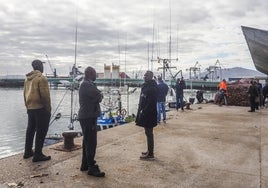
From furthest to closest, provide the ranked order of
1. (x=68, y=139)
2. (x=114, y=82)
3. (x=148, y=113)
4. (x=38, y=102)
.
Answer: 1. (x=114, y=82)
2. (x=68, y=139)
3. (x=148, y=113)
4. (x=38, y=102)

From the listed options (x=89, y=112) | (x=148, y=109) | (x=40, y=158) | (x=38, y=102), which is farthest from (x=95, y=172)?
(x=148, y=109)

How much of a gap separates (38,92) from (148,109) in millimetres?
2269

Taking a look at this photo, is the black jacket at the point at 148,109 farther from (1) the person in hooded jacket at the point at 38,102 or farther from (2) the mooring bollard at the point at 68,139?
(1) the person in hooded jacket at the point at 38,102

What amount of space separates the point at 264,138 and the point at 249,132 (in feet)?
3.98

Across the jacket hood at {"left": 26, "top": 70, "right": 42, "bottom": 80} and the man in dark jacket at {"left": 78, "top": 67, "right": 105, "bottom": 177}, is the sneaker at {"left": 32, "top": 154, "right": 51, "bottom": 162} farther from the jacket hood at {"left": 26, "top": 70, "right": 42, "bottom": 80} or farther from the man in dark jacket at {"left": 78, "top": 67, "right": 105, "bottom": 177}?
the jacket hood at {"left": 26, "top": 70, "right": 42, "bottom": 80}

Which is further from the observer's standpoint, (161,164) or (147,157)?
(147,157)

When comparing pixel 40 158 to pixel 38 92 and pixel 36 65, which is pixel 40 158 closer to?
pixel 38 92

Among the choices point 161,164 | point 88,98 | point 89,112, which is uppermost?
point 88,98

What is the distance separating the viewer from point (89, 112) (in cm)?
602

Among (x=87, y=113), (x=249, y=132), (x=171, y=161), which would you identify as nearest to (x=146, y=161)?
(x=171, y=161)

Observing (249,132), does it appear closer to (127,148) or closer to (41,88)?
(127,148)

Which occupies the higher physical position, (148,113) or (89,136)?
(148,113)

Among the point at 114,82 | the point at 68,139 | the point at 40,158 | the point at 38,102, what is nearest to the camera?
the point at 38,102

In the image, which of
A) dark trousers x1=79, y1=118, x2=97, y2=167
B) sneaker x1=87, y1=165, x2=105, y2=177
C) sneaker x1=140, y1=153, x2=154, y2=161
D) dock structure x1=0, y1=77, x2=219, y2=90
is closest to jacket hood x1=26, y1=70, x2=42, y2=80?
dark trousers x1=79, y1=118, x2=97, y2=167
